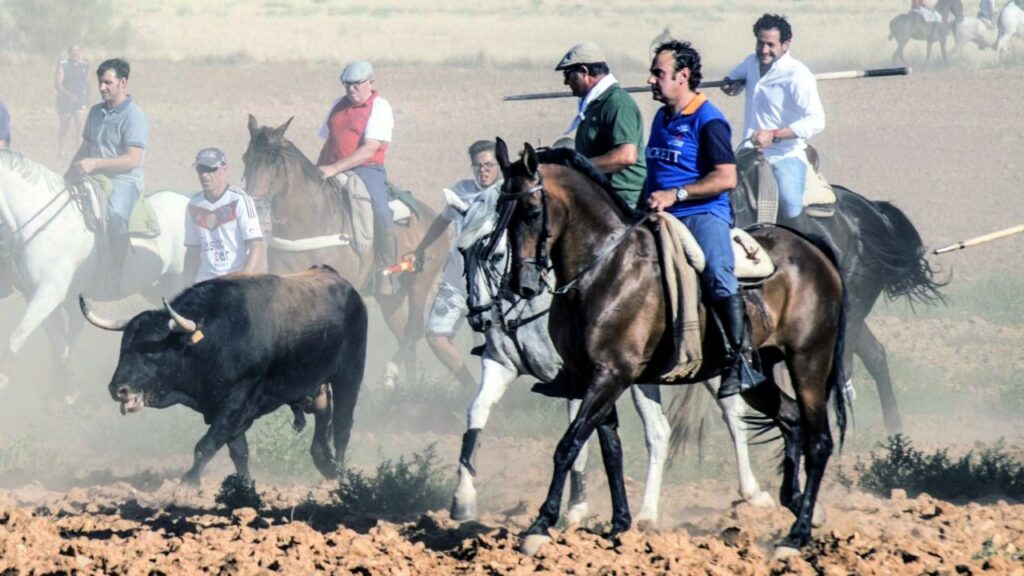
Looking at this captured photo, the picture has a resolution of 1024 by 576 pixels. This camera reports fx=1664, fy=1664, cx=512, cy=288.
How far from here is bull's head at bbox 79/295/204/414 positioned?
1090cm

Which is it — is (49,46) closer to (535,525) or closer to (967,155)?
(967,155)

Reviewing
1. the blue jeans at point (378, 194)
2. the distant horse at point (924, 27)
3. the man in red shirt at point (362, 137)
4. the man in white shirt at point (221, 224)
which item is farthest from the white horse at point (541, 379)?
the distant horse at point (924, 27)

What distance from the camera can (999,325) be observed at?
19.1 m

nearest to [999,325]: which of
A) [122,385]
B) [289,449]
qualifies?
[289,449]

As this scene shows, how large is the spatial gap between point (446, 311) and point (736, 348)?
739 cm

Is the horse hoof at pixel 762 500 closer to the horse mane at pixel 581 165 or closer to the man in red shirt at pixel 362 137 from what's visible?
the horse mane at pixel 581 165

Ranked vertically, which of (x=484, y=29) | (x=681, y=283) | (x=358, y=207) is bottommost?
(x=358, y=207)

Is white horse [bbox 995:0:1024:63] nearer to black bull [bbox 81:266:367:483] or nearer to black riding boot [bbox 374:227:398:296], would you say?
black riding boot [bbox 374:227:398:296]

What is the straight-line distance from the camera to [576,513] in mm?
9859

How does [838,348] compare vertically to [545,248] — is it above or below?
below

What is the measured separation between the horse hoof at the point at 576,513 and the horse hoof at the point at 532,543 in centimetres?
203

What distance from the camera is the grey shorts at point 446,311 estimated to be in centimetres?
1540

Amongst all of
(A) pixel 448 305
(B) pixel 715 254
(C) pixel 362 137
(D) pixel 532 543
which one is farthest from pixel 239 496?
(C) pixel 362 137

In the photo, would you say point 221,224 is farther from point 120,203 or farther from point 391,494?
point 391,494
